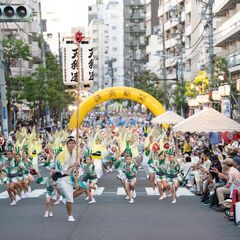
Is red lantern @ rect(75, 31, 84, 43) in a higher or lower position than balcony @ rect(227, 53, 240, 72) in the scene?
lower

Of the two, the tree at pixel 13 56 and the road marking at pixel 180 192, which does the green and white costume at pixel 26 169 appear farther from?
the tree at pixel 13 56

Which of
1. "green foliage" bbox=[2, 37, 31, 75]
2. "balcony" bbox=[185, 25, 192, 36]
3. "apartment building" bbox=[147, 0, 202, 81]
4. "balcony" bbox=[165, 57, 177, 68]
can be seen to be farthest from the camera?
"balcony" bbox=[165, 57, 177, 68]

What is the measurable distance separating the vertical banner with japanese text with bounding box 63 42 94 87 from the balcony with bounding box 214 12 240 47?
85.4 ft

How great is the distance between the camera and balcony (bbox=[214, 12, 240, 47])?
4243cm

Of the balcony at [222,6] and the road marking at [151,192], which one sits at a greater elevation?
the balcony at [222,6]

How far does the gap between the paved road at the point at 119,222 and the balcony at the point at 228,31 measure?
82.0 feet

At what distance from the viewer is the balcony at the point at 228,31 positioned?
42428mm

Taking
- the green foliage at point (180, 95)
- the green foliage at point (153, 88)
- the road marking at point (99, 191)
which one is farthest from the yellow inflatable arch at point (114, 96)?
the green foliage at point (153, 88)

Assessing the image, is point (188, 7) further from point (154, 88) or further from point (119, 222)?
point (119, 222)

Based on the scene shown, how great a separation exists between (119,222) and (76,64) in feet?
13.9

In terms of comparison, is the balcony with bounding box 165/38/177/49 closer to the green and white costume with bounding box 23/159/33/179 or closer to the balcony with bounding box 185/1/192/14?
the balcony with bounding box 185/1/192/14

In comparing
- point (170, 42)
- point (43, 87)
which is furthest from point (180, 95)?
point (170, 42)

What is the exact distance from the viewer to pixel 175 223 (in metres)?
14.2

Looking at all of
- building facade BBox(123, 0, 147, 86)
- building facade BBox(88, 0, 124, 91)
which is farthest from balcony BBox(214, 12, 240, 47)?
building facade BBox(88, 0, 124, 91)
